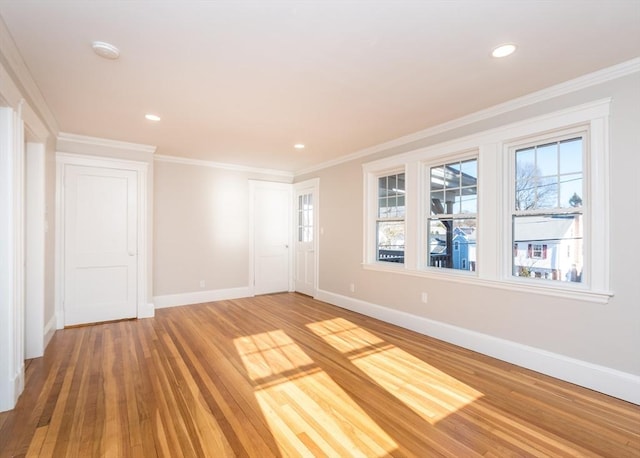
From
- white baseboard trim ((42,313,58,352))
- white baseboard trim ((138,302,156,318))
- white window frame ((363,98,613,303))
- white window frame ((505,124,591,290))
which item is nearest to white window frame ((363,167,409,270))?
white window frame ((363,98,613,303))

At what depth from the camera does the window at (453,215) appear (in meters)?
3.57

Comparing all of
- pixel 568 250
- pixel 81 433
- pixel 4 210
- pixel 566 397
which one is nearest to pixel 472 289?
pixel 568 250

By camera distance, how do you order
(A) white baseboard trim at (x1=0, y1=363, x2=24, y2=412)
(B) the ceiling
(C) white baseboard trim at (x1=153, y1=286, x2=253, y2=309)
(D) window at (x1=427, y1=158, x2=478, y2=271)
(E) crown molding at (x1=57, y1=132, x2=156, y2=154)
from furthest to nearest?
(C) white baseboard trim at (x1=153, y1=286, x2=253, y2=309) → (E) crown molding at (x1=57, y1=132, x2=156, y2=154) → (D) window at (x1=427, y1=158, x2=478, y2=271) → (A) white baseboard trim at (x1=0, y1=363, x2=24, y2=412) → (B) the ceiling

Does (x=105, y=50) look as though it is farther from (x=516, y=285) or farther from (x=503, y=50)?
(x=516, y=285)

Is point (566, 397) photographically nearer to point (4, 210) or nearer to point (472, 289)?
point (472, 289)

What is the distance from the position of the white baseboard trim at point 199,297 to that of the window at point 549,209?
14.9 ft

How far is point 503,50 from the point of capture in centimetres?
219

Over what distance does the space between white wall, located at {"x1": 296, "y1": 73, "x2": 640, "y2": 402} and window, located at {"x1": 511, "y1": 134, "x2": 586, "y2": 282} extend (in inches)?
10.8

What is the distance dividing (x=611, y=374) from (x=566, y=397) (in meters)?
0.41

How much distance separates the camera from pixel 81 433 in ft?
6.53

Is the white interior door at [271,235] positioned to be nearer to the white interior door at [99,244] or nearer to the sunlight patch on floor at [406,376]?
the white interior door at [99,244]

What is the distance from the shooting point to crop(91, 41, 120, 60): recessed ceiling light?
2.12 meters

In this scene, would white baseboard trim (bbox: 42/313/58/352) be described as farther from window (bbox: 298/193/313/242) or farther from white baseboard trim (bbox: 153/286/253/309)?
window (bbox: 298/193/313/242)

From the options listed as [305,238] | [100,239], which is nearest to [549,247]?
[305,238]
